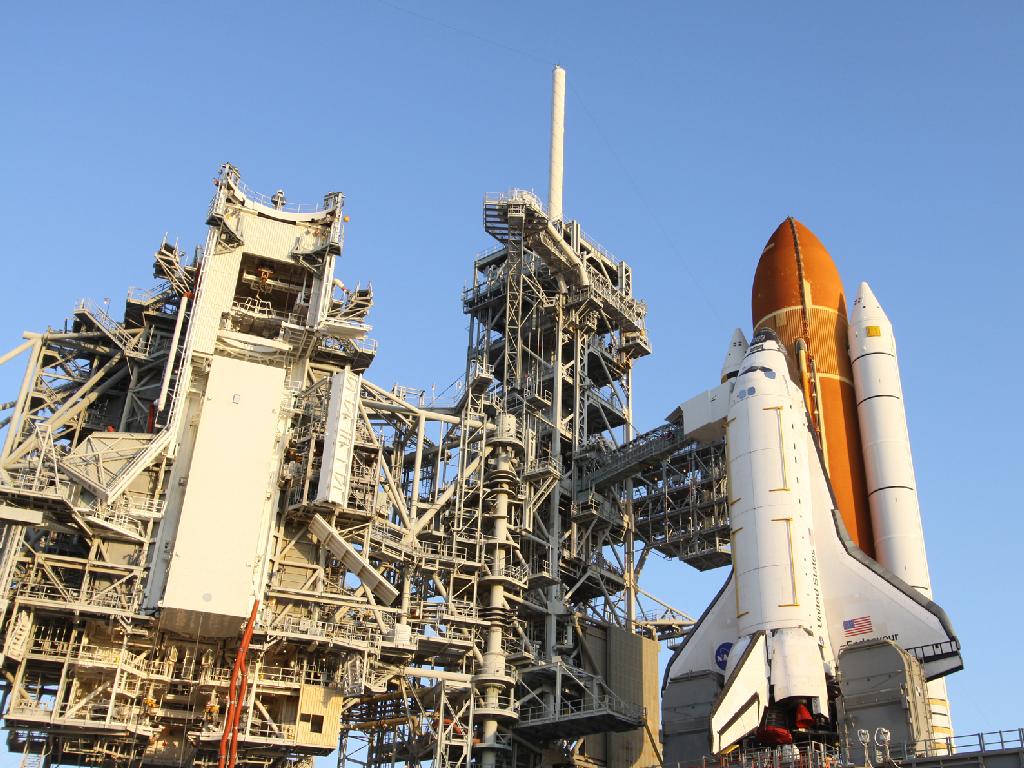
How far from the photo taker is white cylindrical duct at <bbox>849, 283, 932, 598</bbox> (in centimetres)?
3734

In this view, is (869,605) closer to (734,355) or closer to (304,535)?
(734,355)

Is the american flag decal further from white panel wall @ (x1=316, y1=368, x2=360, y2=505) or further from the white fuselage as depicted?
white panel wall @ (x1=316, y1=368, x2=360, y2=505)

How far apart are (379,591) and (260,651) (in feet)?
15.5

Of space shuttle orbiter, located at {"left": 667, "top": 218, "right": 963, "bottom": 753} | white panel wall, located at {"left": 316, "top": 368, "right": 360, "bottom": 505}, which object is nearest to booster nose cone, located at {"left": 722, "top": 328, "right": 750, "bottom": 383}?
space shuttle orbiter, located at {"left": 667, "top": 218, "right": 963, "bottom": 753}

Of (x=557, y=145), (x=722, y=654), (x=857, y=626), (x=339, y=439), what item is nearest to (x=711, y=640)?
(x=722, y=654)

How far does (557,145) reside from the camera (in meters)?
58.2

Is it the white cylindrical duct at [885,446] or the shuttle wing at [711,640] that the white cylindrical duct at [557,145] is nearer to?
the white cylindrical duct at [885,446]

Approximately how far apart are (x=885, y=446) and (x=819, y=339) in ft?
16.3

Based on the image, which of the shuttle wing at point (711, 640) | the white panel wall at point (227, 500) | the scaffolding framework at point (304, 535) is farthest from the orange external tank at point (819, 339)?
the white panel wall at point (227, 500)

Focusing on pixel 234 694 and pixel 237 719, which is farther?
pixel 234 694

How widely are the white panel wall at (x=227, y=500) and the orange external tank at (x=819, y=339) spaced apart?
18.5 m

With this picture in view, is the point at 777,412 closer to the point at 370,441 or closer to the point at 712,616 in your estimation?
the point at 712,616

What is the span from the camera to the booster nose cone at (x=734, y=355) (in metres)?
41.3

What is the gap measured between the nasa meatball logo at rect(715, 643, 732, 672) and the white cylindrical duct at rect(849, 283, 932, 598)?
6.30 metres
